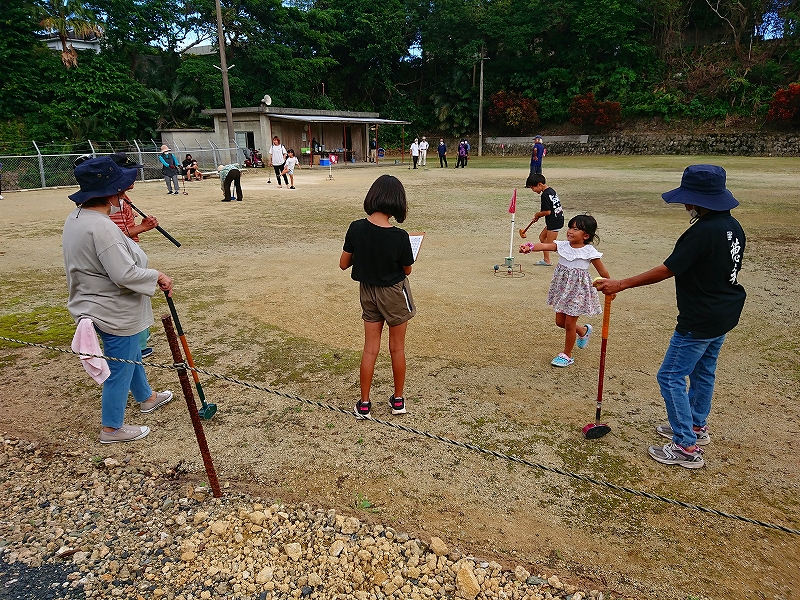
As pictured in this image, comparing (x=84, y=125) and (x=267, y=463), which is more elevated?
(x=84, y=125)

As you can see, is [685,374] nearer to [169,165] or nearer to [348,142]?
[169,165]

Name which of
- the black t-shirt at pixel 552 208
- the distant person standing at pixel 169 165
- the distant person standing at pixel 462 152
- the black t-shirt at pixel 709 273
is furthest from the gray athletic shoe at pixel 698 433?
the distant person standing at pixel 462 152

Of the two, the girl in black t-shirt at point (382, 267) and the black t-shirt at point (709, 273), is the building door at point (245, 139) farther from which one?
the black t-shirt at point (709, 273)

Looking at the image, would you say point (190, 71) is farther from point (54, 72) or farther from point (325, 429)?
point (325, 429)

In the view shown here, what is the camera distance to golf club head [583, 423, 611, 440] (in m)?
3.48

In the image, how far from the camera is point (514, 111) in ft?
139

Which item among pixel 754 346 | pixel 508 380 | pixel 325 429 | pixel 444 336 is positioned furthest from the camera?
pixel 444 336

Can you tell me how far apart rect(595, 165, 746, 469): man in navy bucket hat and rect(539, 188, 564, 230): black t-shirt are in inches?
163

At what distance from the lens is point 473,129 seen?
46.2 meters

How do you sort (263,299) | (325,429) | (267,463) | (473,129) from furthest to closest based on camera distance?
1. (473,129)
2. (263,299)
3. (325,429)
4. (267,463)

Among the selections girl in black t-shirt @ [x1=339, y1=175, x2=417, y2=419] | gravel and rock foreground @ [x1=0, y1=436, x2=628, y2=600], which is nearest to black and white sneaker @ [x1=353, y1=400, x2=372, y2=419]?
girl in black t-shirt @ [x1=339, y1=175, x2=417, y2=419]

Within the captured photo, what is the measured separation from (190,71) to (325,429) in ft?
119

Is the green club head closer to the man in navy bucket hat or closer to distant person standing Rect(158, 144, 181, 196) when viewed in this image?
the man in navy bucket hat

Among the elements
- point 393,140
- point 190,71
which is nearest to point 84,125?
point 190,71
